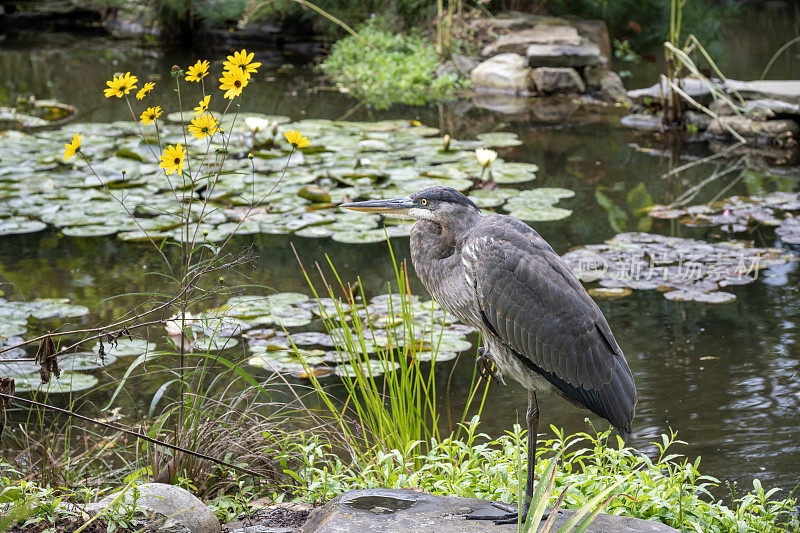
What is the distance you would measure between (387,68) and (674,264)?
24.7 ft

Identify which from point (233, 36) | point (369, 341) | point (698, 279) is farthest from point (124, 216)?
point (233, 36)

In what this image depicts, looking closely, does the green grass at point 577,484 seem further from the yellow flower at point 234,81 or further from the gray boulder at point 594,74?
the gray boulder at point 594,74

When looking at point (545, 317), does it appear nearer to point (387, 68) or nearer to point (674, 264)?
point (674, 264)

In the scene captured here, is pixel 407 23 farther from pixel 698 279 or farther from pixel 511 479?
pixel 511 479

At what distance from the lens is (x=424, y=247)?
2.73 metres

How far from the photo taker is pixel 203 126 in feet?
8.96

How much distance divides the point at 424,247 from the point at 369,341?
1896 millimetres

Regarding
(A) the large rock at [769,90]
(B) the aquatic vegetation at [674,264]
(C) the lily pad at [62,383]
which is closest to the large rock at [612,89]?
(A) the large rock at [769,90]

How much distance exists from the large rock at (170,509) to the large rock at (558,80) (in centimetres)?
933

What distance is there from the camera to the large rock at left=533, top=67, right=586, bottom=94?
11.0 metres

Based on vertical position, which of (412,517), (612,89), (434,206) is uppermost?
(434,206)

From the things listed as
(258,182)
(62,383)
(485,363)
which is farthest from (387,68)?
(485,363)

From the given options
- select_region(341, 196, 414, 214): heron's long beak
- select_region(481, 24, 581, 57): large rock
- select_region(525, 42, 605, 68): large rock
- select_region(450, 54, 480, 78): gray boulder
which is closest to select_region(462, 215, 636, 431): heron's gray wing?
select_region(341, 196, 414, 214): heron's long beak

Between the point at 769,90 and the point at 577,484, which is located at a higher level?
the point at 769,90
